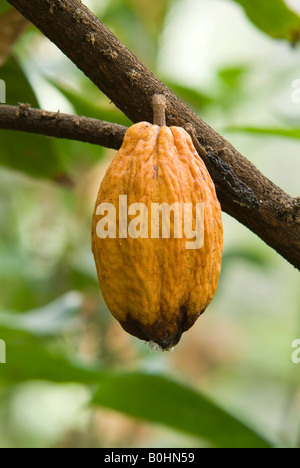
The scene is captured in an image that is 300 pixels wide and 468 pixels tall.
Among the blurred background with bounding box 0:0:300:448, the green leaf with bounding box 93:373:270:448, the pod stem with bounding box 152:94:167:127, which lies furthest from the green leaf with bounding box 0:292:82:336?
the pod stem with bounding box 152:94:167:127

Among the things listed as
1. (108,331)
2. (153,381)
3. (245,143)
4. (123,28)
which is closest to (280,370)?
(245,143)

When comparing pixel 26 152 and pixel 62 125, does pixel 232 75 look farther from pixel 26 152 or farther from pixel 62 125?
pixel 62 125

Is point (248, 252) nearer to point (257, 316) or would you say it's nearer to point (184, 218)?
point (184, 218)

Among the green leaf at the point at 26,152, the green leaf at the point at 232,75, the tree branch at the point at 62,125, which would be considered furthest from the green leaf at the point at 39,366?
the green leaf at the point at 232,75

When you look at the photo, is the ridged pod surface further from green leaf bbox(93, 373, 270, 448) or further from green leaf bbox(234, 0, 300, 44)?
green leaf bbox(234, 0, 300, 44)

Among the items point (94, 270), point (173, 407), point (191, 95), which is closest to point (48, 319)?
point (173, 407)
